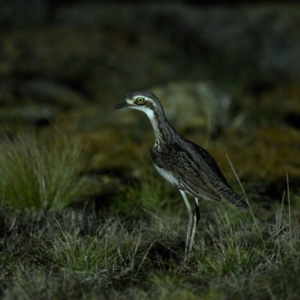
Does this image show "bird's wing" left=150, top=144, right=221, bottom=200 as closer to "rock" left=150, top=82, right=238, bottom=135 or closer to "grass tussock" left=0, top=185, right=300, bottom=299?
"grass tussock" left=0, top=185, right=300, bottom=299

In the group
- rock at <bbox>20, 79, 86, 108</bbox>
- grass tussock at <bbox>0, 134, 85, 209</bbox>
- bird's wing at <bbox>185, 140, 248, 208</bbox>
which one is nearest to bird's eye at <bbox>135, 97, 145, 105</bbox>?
bird's wing at <bbox>185, 140, 248, 208</bbox>

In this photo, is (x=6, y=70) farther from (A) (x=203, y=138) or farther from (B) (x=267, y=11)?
(B) (x=267, y=11)

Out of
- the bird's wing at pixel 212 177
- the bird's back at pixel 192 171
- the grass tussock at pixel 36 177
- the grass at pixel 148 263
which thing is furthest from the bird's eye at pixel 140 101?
the grass tussock at pixel 36 177

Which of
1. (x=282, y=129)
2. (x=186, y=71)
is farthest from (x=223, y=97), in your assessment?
(x=186, y=71)

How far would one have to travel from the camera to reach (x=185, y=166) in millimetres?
5578

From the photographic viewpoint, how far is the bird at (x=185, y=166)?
5430 mm

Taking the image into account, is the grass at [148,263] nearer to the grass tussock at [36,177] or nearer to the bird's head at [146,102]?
the grass tussock at [36,177]

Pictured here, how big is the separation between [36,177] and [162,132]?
1927mm

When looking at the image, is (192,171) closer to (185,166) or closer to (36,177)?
(185,166)

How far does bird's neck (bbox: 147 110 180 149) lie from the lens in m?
5.84

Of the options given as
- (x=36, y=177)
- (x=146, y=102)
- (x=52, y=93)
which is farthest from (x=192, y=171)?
(x=52, y=93)

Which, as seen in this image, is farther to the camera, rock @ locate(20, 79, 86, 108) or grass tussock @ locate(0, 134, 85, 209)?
rock @ locate(20, 79, 86, 108)

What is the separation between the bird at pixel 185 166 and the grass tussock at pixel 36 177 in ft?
5.10

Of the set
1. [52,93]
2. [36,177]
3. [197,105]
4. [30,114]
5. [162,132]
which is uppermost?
[162,132]
